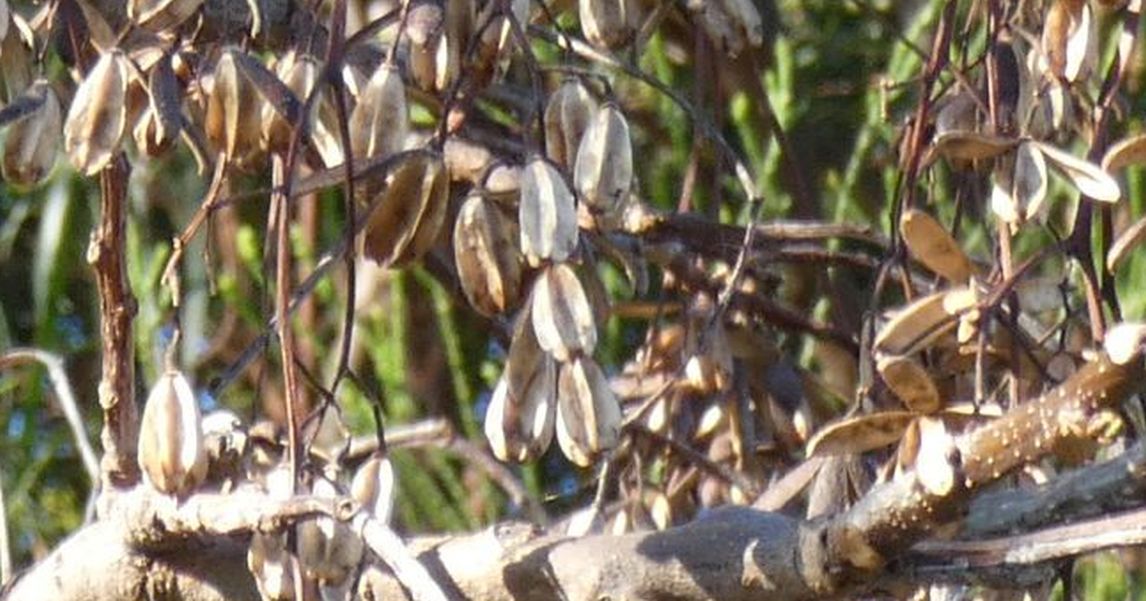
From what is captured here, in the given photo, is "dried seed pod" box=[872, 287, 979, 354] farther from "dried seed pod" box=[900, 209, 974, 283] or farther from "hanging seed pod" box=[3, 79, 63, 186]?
"hanging seed pod" box=[3, 79, 63, 186]

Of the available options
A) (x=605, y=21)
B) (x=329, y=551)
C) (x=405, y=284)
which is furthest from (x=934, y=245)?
(x=405, y=284)

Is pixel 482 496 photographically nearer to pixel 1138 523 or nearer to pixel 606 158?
pixel 606 158

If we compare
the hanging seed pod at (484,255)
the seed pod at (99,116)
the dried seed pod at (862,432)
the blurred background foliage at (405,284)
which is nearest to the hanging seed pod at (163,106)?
the seed pod at (99,116)

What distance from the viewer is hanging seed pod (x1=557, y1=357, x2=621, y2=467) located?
2.77ft

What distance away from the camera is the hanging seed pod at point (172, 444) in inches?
33.9

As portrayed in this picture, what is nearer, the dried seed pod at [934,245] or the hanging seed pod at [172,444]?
the hanging seed pod at [172,444]

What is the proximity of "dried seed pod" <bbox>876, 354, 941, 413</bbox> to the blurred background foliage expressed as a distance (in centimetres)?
80

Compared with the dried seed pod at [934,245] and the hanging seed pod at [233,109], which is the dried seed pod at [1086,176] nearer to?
the dried seed pod at [934,245]

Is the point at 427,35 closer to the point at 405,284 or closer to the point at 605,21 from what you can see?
the point at 605,21

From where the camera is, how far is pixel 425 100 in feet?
4.07

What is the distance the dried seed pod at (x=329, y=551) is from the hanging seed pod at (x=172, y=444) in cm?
5

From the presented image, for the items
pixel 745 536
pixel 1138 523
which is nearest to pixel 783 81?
pixel 745 536

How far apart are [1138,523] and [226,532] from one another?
336 millimetres

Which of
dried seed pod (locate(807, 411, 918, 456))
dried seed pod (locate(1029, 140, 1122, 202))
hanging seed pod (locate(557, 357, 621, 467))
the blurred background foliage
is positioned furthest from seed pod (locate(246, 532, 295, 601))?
the blurred background foliage
